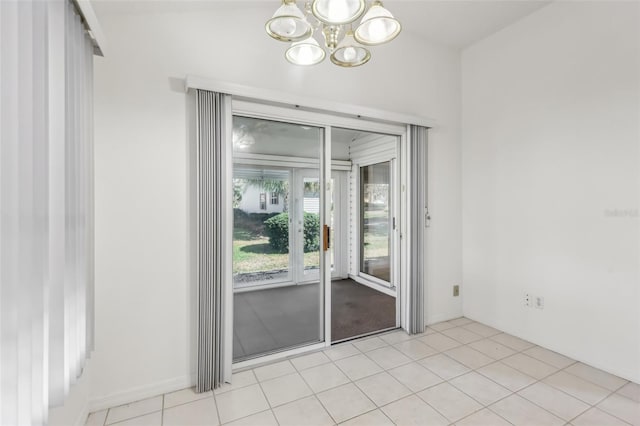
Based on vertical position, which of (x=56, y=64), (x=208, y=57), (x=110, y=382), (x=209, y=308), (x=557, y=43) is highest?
(x=557, y=43)

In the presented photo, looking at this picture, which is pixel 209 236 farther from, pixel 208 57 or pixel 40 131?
pixel 208 57

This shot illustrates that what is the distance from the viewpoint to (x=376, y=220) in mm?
4945

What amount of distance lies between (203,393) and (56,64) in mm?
2323

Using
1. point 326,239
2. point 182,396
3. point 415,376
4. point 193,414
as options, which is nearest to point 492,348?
point 415,376

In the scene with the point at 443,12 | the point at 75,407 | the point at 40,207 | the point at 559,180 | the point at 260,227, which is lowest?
the point at 75,407

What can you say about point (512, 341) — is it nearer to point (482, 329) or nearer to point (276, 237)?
point (482, 329)

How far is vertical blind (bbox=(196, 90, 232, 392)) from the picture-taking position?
7.68ft

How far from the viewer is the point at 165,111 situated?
233 cm

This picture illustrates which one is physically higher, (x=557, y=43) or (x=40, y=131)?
(x=557, y=43)

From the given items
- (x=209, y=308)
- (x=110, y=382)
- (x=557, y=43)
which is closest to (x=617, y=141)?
(x=557, y=43)

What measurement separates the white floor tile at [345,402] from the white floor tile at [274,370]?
44cm

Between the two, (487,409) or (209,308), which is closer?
(487,409)

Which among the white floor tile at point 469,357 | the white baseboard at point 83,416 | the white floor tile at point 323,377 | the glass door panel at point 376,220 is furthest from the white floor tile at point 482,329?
the white baseboard at point 83,416

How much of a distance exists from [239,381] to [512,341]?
2.80 m
